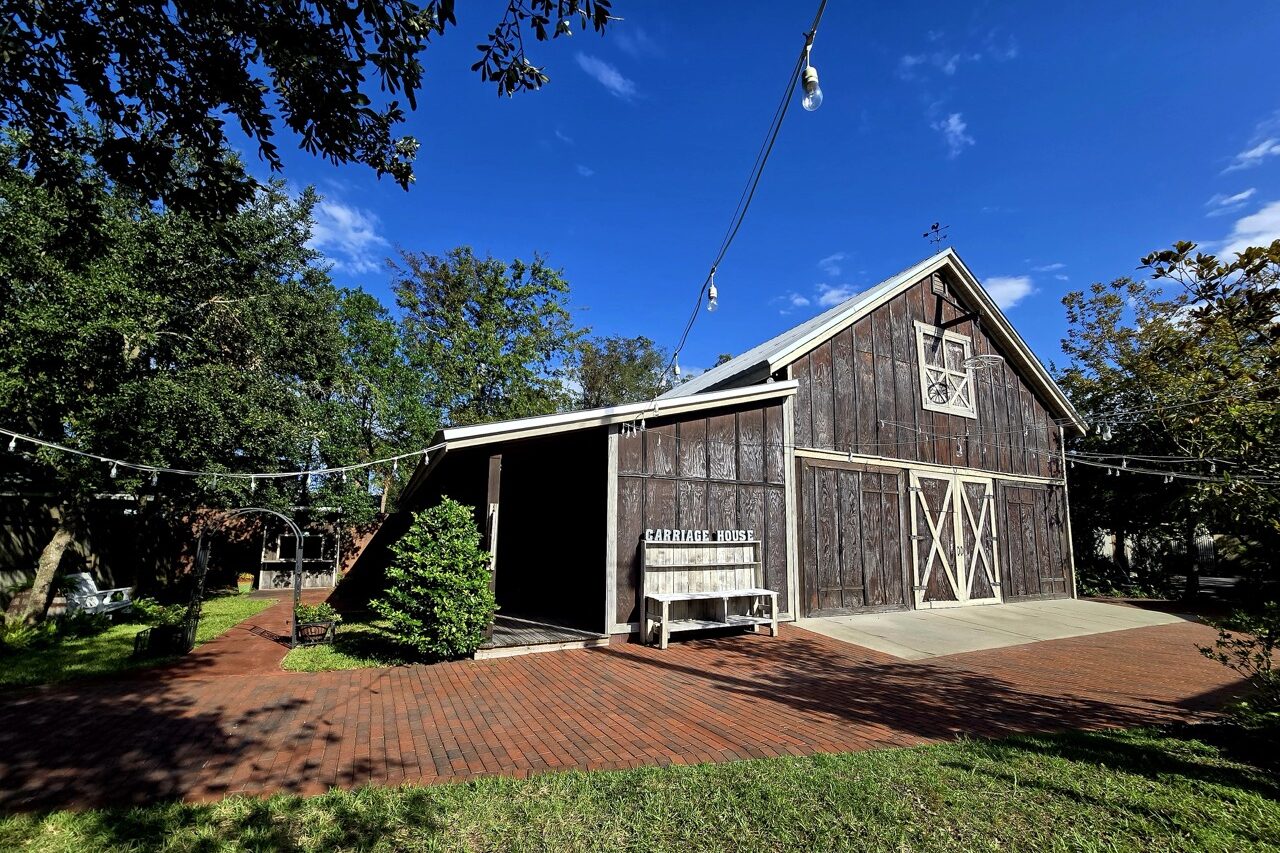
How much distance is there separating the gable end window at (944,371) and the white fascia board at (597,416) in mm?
4010

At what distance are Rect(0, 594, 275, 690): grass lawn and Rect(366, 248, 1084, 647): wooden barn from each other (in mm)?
4067

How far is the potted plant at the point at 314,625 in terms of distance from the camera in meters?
8.45

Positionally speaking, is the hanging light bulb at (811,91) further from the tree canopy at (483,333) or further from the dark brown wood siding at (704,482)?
the tree canopy at (483,333)

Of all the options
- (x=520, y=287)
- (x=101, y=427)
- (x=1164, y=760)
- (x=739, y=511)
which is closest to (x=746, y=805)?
(x=1164, y=760)

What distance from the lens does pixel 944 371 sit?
12297mm

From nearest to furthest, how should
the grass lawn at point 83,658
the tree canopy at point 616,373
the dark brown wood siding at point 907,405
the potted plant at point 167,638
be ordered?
the grass lawn at point 83,658, the potted plant at point 167,638, the dark brown wood siding at point 907,405, the tree canopy at point 616,373

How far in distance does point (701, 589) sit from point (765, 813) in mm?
5029

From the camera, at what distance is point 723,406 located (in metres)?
9.00

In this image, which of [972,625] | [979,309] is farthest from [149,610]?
[979,309]

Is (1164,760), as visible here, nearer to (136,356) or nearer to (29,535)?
(136,356)

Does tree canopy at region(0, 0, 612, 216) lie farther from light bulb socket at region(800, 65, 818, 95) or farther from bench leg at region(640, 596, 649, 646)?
bench leg at region(640, 596, 649, 646)

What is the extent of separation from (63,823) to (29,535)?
40.8ft

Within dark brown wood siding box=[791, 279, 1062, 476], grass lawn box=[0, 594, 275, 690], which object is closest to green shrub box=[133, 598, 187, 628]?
grass lawn box=[0, 594, 275, 690]

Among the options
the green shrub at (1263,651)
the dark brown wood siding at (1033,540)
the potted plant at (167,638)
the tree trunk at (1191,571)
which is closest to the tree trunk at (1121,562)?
the tree trunk at (1191,571)
